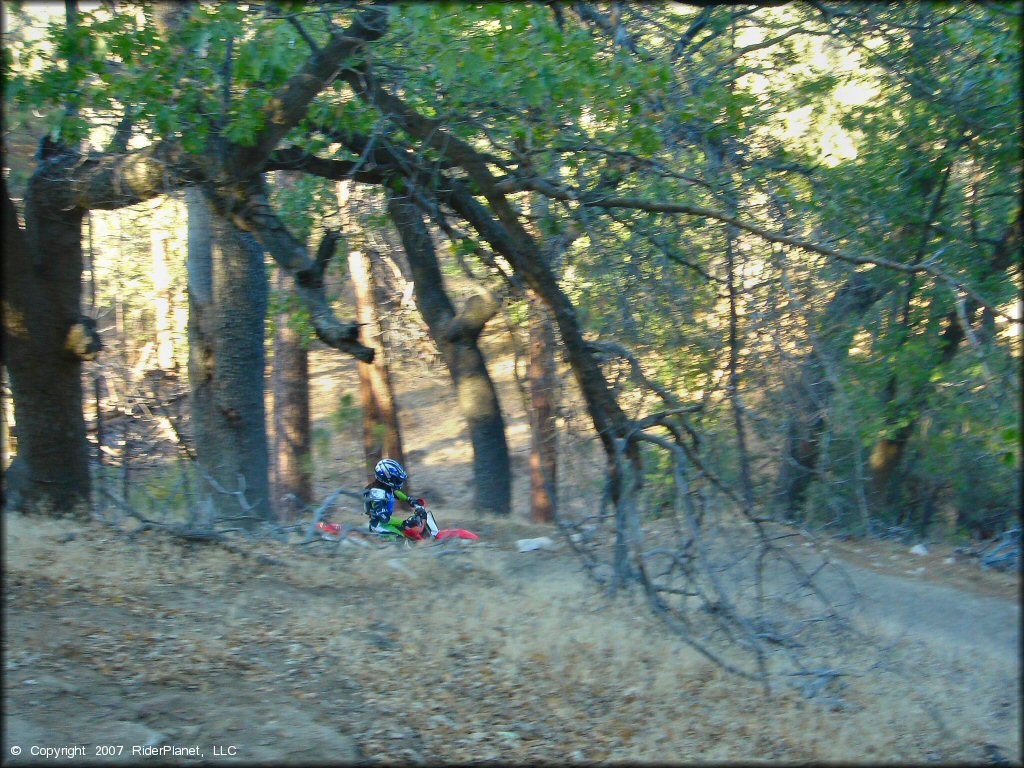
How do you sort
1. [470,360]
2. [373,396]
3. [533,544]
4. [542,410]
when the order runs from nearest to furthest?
[533,544]
[470,360]
[542,410]
[373,396]

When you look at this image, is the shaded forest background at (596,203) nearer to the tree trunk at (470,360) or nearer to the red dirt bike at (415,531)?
the tree trunk at (470,360)

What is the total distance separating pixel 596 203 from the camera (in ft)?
20.6

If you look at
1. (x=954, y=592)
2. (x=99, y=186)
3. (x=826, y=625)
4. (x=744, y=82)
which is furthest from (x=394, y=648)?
(x=744, y=82)

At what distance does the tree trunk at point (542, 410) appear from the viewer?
23.2 ft

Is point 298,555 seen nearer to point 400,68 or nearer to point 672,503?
point 672,503

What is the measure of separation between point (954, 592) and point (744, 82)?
17.7ft

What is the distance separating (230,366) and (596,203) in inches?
182

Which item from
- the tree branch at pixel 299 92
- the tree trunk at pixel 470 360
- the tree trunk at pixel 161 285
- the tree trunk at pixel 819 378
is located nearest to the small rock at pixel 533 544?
the tree trunk at pixel 819 378

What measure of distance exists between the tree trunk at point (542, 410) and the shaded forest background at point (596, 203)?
0.14 m

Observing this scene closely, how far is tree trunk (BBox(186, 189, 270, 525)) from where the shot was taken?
9188 mm

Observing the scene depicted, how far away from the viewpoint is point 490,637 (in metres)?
6.30

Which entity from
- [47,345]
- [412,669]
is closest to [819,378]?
[412,669]

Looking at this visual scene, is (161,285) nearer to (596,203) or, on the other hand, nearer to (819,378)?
(596,203)

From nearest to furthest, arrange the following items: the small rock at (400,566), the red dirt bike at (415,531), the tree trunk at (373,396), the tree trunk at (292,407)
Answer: the small rock at (400,566) → the red dirt bike at (415,531) → the tree trunk at (373,396) → the tree trunk at (292,407)
